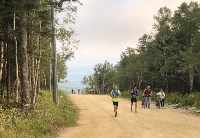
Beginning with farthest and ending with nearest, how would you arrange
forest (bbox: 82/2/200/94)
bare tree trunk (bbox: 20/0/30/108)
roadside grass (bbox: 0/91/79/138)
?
forest (bbox: 82/2/200/94) < bare tree trunk (bbox: 20/0/30/108) < roadside grass (bbox: 0/91/79/138)

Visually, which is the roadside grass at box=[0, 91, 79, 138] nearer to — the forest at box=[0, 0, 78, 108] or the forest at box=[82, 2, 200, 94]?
the forest at box=[0, 0, 78, 108]

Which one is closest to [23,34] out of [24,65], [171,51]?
[24,65]

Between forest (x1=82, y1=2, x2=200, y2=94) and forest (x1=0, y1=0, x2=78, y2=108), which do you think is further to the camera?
forest (x1=82, y1=2, x2=200, y2=94)

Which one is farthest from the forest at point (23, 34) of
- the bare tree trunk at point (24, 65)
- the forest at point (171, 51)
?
the forest at point (171, 51)

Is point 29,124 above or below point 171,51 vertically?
below

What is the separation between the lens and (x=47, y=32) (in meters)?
20.7

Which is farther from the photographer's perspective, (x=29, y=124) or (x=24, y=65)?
(x=24, y=65)

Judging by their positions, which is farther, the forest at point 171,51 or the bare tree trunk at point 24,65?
the forest at point 171,51

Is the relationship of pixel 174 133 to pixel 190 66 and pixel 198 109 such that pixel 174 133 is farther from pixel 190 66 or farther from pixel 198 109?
pixel 190 66

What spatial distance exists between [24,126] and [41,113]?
13.3 ft

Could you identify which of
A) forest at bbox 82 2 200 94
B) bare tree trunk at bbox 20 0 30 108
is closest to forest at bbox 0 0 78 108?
bare tree trunk at bbox 20 0 30 108

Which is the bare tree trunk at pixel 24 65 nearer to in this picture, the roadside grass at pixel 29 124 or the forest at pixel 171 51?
the roadside grass at pixel 29 124


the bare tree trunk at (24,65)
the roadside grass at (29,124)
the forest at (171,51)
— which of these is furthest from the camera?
the forest at (171,51)

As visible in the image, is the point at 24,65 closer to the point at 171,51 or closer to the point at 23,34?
the point at 23,34
